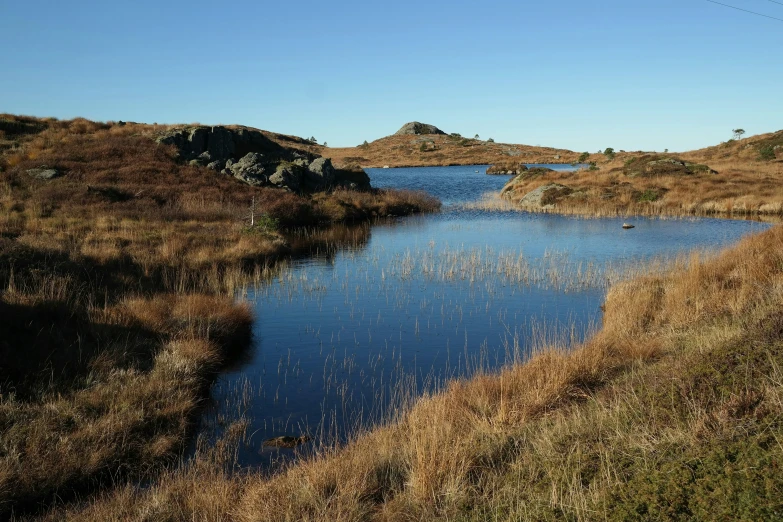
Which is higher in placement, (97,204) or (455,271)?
(97,204)

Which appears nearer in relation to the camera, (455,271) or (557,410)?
(557,410)

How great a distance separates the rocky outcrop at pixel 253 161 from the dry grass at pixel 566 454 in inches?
1177

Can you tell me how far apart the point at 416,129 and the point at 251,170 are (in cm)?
14046

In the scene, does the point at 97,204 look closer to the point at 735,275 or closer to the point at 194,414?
the point at 194,414

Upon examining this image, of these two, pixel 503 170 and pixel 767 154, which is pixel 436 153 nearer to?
pixel 503 170

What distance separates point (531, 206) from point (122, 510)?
38667 mm

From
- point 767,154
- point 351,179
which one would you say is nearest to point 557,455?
point 351,179

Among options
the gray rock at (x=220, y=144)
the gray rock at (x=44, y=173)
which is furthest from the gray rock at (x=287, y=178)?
the gray rock at (x=44, y=173)

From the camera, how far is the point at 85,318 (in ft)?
37.2

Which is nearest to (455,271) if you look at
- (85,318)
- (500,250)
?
(500,250)

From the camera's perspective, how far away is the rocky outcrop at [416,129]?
17188 centimetres

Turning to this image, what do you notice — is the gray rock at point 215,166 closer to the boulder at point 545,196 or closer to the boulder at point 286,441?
the boulder at point 545,196

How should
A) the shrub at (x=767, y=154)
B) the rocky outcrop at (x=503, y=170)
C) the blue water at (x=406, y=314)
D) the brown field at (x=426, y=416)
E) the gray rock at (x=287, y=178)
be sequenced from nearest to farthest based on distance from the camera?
the brown field at (x=426, y=416), the blue water at (x=406, y=314), the gray rock at (x=287, y=178), the shrub at (x=767, y=154), the rocky outcrop at (x=503, y=170)

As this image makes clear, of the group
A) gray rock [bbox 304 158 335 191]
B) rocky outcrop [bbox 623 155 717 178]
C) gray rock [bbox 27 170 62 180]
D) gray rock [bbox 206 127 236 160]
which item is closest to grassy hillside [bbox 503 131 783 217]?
rocky outcrop [bbox 623 155 717 178]
